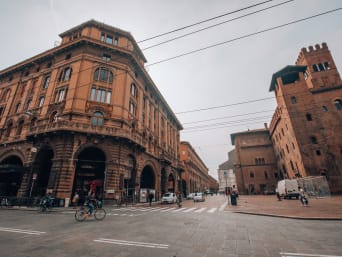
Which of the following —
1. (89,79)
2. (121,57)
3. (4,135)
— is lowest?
(4,135)

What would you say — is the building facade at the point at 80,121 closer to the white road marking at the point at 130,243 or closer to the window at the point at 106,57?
the window at the point at 106,57

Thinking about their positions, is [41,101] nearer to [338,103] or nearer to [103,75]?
[103,75]

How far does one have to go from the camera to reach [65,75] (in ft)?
83.4

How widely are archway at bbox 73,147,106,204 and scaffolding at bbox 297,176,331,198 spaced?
98.4 ft

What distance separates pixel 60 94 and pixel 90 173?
1250 centimetres

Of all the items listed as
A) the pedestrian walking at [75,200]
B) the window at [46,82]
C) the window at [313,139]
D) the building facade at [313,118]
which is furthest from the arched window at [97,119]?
the window at [313,139]

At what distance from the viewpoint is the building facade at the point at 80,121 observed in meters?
20.0

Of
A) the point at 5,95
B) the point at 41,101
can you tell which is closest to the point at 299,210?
the point at 41,101

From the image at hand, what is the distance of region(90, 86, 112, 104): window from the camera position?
23136mm

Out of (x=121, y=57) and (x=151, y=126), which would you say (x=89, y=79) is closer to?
(x=121, y=57)

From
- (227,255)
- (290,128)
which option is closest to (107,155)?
(227,255)

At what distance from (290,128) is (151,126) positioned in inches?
1090

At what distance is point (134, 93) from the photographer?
2864 cm

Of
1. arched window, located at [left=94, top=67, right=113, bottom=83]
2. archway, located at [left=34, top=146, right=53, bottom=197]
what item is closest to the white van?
arched window, located at [left=94, top=67, right=113, bottom=83]
